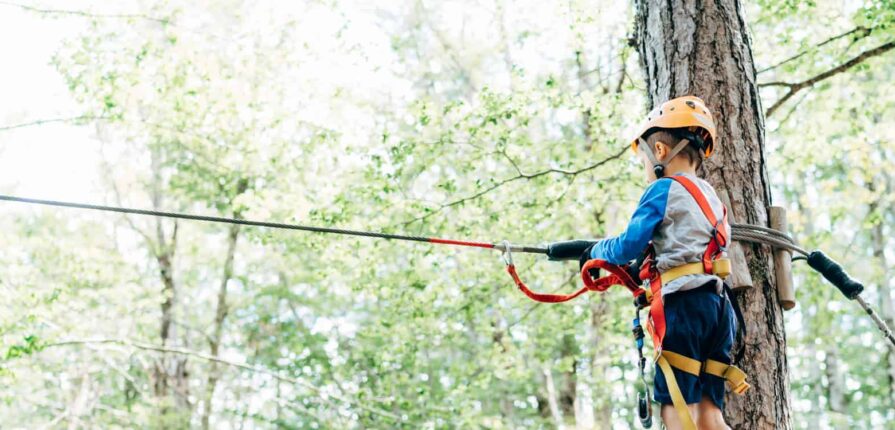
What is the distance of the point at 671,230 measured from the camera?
2.50m

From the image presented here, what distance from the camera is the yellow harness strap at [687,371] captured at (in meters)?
2.38

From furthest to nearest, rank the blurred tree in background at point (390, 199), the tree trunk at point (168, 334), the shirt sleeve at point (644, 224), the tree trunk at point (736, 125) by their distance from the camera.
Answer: the tree trunk at point (168, 334) < the blurred tree in background at point (390, 199) < the tree trunk at point (736, 125) < the shirt sleeve at point (644, 224)

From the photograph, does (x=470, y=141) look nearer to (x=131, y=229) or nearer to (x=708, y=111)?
(x=708, y=111)

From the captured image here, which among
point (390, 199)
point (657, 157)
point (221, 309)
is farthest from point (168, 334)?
point (657, 157)

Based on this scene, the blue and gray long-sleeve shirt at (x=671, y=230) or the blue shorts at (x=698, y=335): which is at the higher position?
the blue and gray long-sleeve shirt at (x=671, y=230)

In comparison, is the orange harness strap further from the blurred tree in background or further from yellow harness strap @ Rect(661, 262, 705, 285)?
the blurred tree in background

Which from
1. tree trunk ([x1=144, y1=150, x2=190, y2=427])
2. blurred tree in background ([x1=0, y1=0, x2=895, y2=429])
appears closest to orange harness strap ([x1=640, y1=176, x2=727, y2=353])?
blurred tree in background ([x1=0, y1=0, x2=895, y2=429])

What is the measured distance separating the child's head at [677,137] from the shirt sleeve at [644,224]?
0.50 ft

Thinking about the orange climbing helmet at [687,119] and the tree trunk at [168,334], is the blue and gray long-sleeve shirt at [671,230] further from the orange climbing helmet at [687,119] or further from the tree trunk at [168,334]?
the tree trunk at [168,334]

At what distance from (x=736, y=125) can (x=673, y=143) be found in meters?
0.36

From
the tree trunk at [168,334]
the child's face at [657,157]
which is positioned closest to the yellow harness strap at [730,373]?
the child's face at [657,157]

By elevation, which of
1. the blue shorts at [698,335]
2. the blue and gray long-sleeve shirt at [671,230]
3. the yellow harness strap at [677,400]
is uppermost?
the blue and gray long-sleeve shirt at [671,230]

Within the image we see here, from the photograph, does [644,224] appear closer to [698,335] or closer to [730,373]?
[698,335]

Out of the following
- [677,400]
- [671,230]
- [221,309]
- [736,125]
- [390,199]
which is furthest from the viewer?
[221,309]
